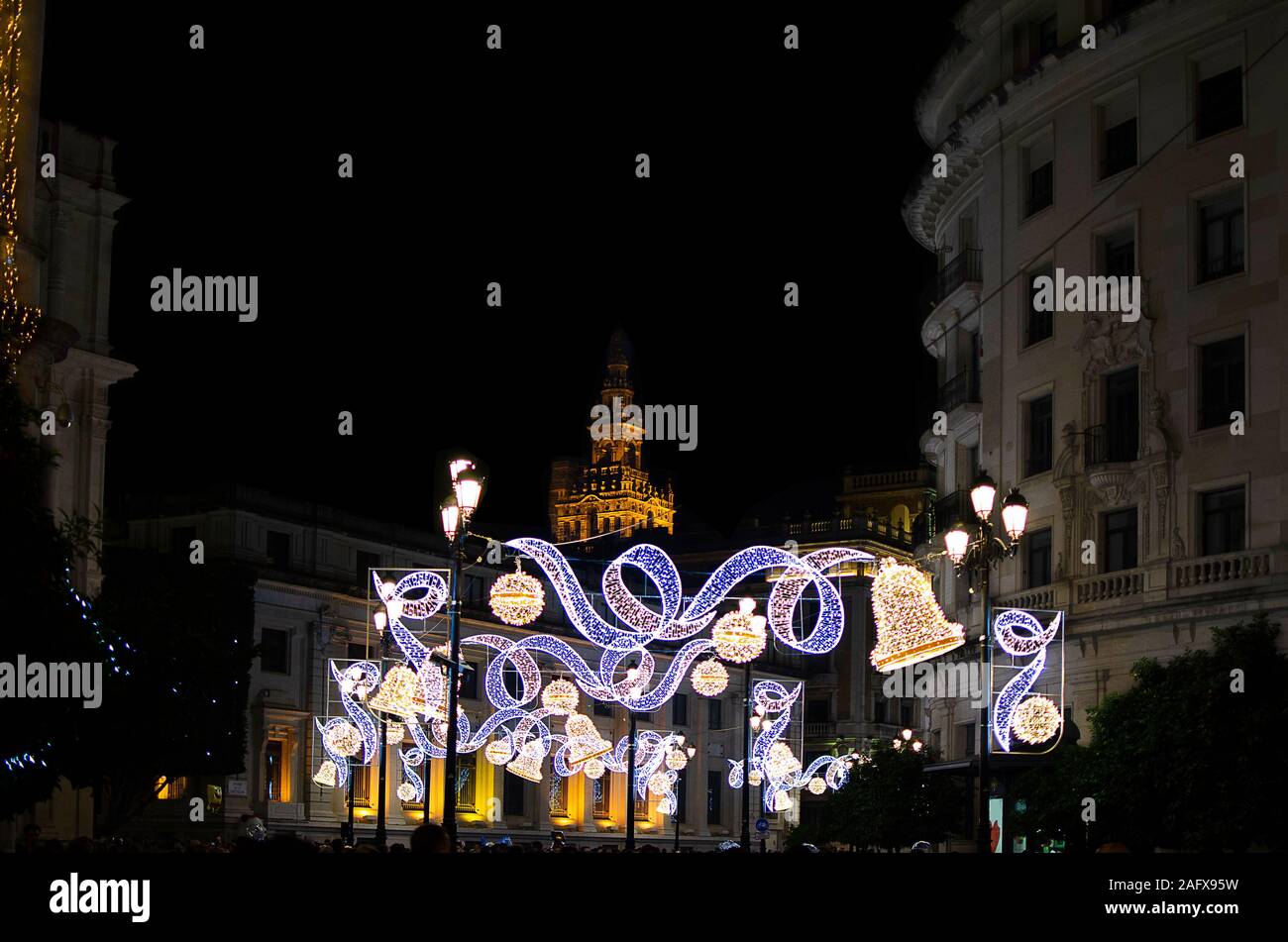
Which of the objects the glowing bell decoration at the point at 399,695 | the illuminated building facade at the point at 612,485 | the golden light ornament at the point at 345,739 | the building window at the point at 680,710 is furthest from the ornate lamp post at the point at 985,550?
the illuminated building facade at the point at 612,485

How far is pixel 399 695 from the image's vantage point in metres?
38.2

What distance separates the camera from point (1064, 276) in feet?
117

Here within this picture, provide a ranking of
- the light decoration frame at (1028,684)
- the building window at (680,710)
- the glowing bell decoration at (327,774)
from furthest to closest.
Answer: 1. the building window at (680,710)
2. the glowing bell decoration at (327,774)
3. the light decoration frame at (1028,684)

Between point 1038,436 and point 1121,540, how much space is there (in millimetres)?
3755

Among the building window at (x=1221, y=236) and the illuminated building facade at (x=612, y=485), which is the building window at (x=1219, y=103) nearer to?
the building window at (x=1221, y=236)

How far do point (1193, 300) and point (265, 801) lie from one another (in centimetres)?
4093

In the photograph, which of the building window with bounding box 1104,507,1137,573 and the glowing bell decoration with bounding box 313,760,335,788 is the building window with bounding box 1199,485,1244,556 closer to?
the building window with bounding box 1104,507,1137,573

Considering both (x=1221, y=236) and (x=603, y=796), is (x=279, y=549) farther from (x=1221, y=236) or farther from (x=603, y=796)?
(x=1221, y=236)

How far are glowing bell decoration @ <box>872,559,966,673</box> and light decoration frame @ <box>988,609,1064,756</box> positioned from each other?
1.08 m

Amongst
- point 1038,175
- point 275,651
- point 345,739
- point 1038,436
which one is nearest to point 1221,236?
point 1038,175

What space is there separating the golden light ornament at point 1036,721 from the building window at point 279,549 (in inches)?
1482

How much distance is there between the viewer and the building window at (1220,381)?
32.1m

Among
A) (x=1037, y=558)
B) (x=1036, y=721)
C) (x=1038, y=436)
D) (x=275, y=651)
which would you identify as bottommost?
(x=1036, y=721)
